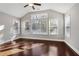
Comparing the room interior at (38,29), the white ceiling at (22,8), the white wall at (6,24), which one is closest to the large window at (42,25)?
the room interior at (38,29)

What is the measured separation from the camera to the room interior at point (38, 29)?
2.30 metres

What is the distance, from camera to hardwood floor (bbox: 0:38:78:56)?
2.31 meters

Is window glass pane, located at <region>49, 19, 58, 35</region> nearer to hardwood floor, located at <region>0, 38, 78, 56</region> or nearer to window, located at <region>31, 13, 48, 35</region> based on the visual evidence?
window, located at <region>31, 13, 48, 35</region>

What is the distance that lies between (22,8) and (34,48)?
2.54ft

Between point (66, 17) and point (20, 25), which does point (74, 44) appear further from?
point (20, 25)

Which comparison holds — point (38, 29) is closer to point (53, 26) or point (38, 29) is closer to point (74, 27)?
point (53, 26)

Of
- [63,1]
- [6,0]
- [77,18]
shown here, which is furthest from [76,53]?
[6,0]

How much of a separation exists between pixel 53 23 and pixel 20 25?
614mm

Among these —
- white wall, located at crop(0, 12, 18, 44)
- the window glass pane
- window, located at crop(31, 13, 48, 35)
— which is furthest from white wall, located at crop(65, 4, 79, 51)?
white wall, located at crop(0, 12, 18, 44)

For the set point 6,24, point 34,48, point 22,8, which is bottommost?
point 34,48

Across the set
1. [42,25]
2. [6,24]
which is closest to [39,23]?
[42,25]

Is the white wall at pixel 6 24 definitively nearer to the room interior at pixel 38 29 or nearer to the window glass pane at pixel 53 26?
the room interior at pixel 38 29

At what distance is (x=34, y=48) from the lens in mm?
2354

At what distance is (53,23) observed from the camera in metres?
2.34
